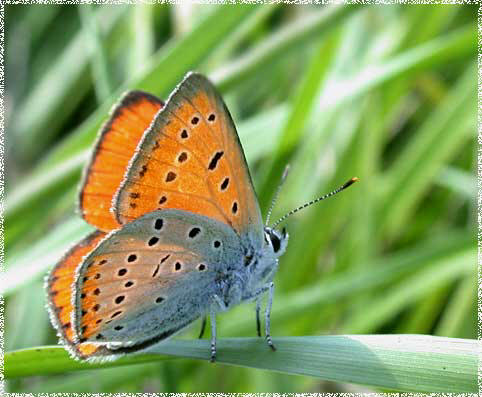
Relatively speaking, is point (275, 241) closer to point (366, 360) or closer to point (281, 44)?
point (366, 360)

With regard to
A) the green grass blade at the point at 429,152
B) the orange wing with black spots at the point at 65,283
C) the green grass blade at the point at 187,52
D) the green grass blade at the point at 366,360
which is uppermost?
the green grass blade at the point at 187,52

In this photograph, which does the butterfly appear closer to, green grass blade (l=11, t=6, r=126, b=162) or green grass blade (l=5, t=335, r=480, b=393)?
green grass blade (l=5, t=335, r=480, b=393)

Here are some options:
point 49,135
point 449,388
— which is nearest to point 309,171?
point 49,135

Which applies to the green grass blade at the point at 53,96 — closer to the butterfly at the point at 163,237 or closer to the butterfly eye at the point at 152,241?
the butterfly at the point at 163,237

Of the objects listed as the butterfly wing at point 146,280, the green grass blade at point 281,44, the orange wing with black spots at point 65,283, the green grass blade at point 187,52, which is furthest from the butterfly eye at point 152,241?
the green grass blade at point 281,44

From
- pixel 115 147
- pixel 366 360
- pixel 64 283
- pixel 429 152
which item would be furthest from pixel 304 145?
pixel 366 360

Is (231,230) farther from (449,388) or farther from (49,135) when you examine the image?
(49,135)

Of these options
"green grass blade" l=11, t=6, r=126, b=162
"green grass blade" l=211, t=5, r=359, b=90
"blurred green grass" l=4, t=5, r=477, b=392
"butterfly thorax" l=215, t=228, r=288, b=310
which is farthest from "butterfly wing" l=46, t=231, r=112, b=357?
"green grass blade" l=11, t=6, r=126, b=162
